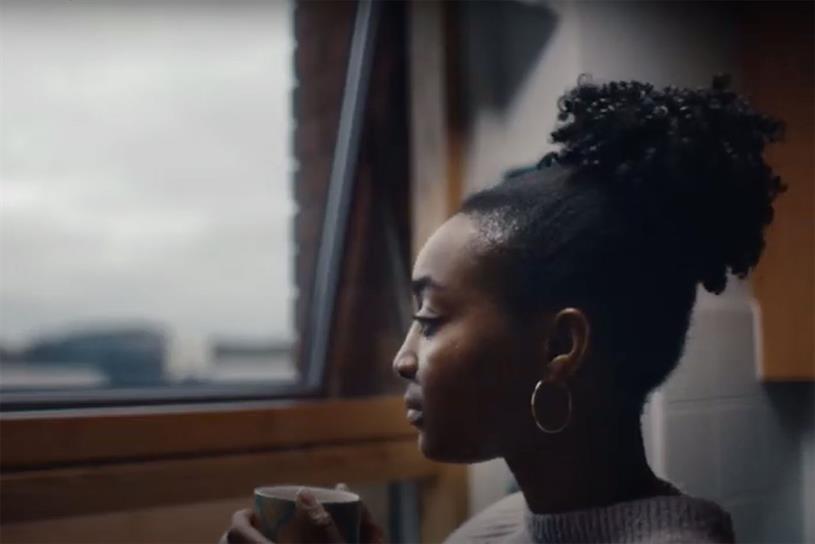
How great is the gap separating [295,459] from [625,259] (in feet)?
1.75

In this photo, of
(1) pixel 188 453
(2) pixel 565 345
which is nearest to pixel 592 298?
(2) pixel 565 345

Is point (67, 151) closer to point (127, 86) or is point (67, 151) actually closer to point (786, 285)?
point (127, 86)

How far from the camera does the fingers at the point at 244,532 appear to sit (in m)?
0.54

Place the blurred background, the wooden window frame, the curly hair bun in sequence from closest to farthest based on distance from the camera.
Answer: the curly hair bun, the blurred background, the wooden window frame

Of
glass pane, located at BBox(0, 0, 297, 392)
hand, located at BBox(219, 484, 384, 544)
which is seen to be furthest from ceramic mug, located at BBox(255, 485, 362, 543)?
glass pane, located at BBox(0, 0, 297, 392)

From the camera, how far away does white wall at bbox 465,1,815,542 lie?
582 mm

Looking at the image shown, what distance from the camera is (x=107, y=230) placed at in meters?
1.00

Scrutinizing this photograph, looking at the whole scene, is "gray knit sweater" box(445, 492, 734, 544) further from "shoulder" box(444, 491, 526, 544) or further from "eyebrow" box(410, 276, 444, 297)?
"eyebrow" box(410, 276, 444, 297)

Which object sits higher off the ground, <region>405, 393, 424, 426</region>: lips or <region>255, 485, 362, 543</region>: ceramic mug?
<region>405, 393, 424, 426</region>: lips

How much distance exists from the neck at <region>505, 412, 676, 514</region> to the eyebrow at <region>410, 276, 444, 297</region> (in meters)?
0.09

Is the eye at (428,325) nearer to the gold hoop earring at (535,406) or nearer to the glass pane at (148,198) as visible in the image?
the gold hoop earring at (535,406)

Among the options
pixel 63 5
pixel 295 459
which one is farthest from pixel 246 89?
pixel 295 459

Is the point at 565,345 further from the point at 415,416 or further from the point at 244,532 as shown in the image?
the point at 244,532

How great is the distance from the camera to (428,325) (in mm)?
538
